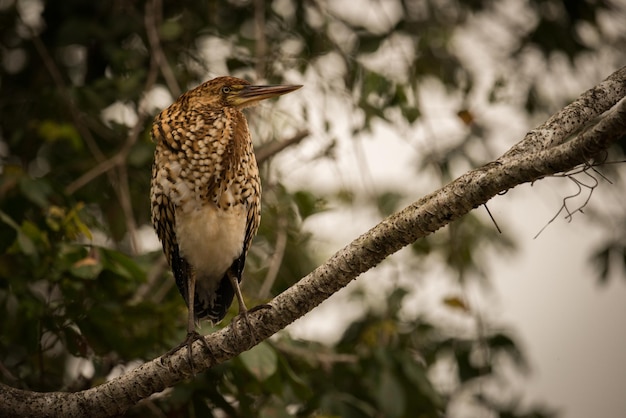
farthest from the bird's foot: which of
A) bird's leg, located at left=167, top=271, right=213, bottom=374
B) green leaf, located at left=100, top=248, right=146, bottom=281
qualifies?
green leaf, located at left=100, top=248, right=146, bottom=281

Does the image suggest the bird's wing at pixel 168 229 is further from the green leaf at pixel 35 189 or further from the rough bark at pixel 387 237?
the rough bark at pixel 387 237

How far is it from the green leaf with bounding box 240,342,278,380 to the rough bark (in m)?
0.15

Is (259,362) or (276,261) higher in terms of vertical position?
(276,261)

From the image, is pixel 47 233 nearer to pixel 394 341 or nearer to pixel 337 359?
pixel 337 359

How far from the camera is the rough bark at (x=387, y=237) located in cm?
212

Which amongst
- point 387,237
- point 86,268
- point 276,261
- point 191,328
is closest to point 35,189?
point 86,268

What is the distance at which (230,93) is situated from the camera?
373 cm

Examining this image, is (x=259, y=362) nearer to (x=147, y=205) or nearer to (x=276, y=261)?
(x=276, y=261)

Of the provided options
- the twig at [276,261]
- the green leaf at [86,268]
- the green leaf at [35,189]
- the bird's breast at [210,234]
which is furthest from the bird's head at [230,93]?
the green leaf at [86,268]

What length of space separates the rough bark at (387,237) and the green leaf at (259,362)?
148mm

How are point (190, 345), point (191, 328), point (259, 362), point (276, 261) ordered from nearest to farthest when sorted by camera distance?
point (190, 345)
point (259, 362)
point (191, 328)
point (276, 261)

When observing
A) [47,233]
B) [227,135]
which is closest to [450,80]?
[227,135]

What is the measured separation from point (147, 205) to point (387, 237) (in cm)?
251

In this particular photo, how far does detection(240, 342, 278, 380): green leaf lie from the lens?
3027 mm
